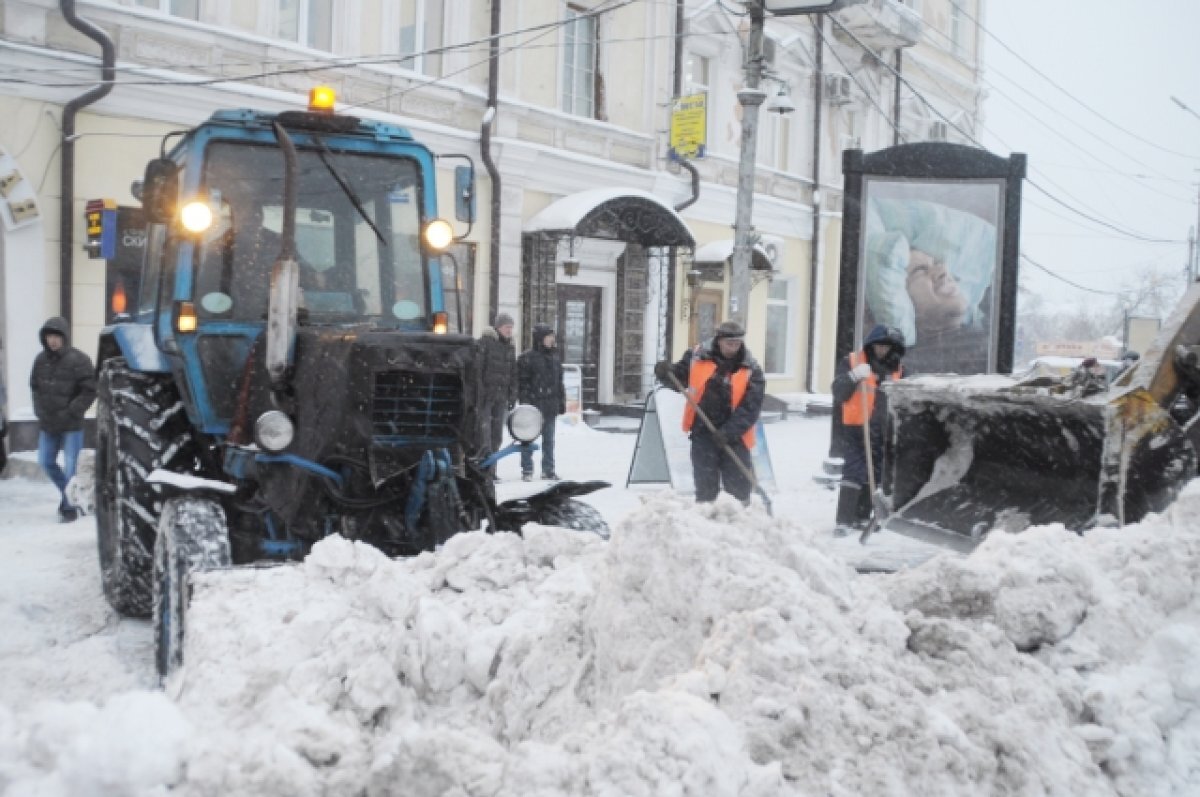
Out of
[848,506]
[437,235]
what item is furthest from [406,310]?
[848,506]

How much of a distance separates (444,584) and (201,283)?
1.98 m

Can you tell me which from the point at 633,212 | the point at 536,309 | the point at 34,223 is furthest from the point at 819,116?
the point at 34,223

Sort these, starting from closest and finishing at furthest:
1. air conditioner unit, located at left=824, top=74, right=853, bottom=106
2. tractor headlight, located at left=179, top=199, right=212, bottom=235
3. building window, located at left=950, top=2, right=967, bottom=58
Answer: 1. tractor headlight, located at left=179, top=199, right=212, bottom=235
2. air conditioner unit, located at left=824, top=74, right=853, bottom=106
3. building window, located at left=950, top=2, right=967, bottom=58

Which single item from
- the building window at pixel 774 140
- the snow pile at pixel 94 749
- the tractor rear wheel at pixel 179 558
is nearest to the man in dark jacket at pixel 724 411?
the tractor rear wheel at pixel 179 558

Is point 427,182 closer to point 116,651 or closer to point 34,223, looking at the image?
point 116,651

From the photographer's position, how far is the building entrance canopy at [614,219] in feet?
47.6

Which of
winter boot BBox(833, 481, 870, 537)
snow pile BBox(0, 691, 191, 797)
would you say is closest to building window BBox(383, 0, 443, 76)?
winter boot BBox(833, 481, 870, 537)

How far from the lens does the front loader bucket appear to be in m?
5.43

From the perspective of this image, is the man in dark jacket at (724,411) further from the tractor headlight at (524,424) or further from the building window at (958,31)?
the building window at (958,31)

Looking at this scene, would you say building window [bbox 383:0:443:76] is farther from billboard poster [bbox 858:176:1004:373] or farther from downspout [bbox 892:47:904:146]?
downspout [bbox 892:47:904:146]

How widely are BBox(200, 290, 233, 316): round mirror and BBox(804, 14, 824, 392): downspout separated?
17715mm

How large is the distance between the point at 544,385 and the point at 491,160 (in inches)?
202

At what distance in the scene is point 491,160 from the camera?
566 inches

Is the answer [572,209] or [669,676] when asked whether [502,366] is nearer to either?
[572,209]
